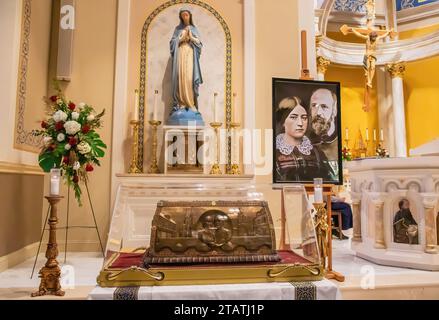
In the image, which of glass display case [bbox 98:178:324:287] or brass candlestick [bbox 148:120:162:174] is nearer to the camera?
glass display case [bbox 98:178:324:287]

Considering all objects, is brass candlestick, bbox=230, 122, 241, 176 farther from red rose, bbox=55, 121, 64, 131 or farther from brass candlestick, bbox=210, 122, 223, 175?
red rose, bbox=55, 121, 64, 131

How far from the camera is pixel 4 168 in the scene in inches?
130

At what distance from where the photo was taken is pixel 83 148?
349 cm

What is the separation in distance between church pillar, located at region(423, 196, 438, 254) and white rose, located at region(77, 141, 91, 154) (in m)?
3.29

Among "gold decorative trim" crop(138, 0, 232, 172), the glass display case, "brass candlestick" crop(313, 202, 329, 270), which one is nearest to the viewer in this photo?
the glass display case

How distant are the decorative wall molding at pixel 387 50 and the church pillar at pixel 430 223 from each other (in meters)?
4.93

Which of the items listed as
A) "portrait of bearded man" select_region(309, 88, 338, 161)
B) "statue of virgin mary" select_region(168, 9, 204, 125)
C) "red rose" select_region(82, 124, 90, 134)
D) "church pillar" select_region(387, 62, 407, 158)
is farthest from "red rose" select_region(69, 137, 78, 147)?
"church pillar" select_region(387, 62, 407, 158)

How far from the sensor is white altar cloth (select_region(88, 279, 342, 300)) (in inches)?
84.3

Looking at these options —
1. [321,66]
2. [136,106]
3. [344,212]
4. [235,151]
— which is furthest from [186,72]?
[321,66]

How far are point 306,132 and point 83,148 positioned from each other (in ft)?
7.10

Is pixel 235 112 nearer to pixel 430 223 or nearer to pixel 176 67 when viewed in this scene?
pixel 176 67

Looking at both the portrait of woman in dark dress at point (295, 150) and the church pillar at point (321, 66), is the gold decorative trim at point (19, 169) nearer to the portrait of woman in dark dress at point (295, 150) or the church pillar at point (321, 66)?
the portrait of woman in dark dress at point (295, 150)

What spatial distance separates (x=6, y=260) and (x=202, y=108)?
2.86 metres

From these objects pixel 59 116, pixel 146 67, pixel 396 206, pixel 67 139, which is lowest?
pixel 396 206
